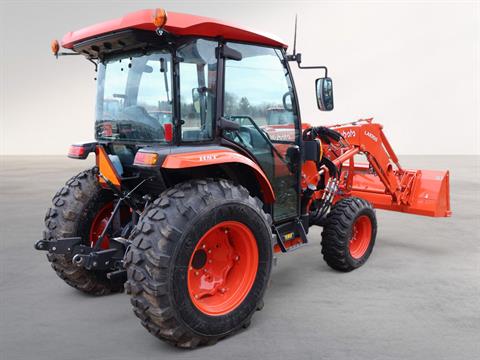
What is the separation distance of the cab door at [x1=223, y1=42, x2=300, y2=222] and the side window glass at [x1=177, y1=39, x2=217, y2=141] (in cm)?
15

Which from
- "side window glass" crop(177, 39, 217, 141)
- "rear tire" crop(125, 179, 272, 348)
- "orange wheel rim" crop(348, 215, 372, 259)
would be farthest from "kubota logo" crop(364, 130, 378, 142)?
"side window glass" crop(177, 39, 217, 141)

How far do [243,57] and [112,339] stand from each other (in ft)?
7.54

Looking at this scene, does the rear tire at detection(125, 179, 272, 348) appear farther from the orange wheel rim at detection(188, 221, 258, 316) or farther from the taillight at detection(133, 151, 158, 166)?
the taillight at detection(133, 151, 158, 166)

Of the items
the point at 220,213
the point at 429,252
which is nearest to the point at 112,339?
the point at 220,213

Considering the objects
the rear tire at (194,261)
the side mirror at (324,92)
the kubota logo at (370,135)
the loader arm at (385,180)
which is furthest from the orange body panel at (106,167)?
the kubota logo at (370,135)

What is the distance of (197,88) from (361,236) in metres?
2.57

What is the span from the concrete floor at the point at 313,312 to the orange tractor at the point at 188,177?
250 millimetres

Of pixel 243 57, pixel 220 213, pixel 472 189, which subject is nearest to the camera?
pixel 220 213

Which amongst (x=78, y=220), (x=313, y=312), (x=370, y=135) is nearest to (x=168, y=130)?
(x=78, y=220)

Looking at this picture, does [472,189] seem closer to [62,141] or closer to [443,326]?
[443,326]

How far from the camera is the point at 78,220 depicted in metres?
3.78

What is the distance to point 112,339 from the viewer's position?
3.14m

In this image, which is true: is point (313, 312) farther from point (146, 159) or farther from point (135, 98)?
point (135, 98)

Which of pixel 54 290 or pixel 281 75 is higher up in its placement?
pixel 281 75
